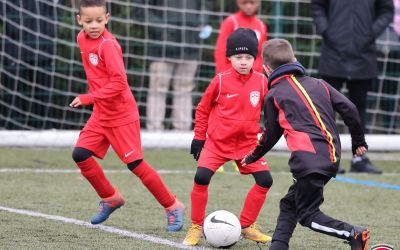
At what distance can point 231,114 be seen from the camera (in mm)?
6148

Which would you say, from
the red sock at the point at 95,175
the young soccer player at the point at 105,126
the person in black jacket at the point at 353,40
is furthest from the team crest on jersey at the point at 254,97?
the person in black jacket at the point at 353,40

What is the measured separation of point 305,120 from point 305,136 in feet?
0.30

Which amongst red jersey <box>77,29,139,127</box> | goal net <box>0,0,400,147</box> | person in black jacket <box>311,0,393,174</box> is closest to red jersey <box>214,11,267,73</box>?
person in black jacket <box>311,0,393,174</box>

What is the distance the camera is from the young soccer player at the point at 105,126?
6.37m

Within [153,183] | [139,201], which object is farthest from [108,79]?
[139,201]

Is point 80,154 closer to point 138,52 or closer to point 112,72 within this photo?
point 112,72

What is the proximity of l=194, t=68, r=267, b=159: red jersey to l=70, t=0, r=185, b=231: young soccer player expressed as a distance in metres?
0.53

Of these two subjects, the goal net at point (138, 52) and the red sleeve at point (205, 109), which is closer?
the red sleeve at point (205, 109)

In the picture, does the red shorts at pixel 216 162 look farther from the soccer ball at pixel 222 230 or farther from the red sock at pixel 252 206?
the soccer ball at pixel 222 230

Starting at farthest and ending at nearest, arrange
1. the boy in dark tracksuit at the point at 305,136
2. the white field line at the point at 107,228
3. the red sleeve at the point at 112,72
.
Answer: the red sleeve at the point at 112,72 → the white field line at the point at 107,228 → the boy in dark tracksuit at the point at 305,136

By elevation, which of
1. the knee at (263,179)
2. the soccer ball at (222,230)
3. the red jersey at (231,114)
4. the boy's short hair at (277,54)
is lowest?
the soccer ball at (222,230)

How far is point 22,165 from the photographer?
945 cm

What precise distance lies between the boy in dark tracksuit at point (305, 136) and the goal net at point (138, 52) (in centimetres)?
579

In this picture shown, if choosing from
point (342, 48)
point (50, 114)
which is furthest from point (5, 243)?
point (50, 114)
